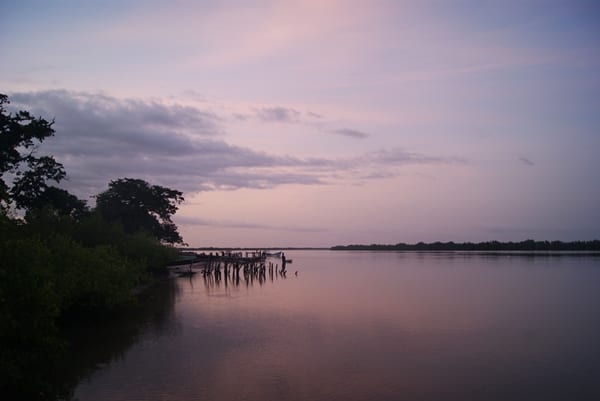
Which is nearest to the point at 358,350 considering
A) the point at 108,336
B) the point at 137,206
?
the point at 108,336

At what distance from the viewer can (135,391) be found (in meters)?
10.2

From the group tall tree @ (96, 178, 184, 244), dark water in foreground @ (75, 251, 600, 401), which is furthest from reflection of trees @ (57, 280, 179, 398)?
tall tree @ (96, 178, 184, 244)

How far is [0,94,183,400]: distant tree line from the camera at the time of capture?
8797mm

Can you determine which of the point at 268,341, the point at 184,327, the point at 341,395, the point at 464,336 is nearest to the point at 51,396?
the point at 341,395

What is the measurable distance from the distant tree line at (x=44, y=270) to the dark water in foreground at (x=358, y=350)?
122cm

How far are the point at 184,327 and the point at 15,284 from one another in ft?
30.2

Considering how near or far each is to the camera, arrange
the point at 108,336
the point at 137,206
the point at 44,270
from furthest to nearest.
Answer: the point at 137,206 → the point at 108,336 → the point at 44,270

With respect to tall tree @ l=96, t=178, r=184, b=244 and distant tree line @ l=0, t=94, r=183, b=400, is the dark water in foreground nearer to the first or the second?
distant tree line @ l=0, t=94, r=183, b=400

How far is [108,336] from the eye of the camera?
1538 cm

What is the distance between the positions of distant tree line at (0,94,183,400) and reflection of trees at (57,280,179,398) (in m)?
0.32

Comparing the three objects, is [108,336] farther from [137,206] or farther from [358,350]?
[137,206]

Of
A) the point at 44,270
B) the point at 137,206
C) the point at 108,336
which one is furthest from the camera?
the point at 137,206

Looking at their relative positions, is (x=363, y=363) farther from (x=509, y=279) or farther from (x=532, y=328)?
(x=509, y=279)

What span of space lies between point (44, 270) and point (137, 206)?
133 feet
